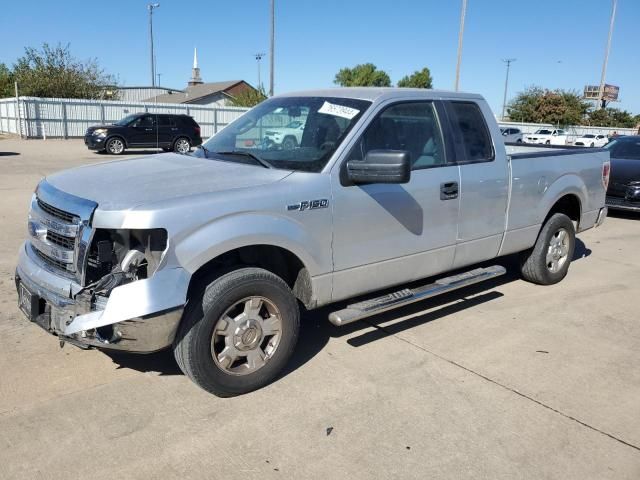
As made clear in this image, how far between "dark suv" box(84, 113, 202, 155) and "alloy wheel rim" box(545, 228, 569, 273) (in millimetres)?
19302

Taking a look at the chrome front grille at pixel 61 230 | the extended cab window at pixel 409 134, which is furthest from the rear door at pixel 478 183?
the chrome front grille at pixel 61 230

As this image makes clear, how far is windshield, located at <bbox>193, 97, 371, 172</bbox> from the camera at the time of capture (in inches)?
156

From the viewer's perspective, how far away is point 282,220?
3.54 meters

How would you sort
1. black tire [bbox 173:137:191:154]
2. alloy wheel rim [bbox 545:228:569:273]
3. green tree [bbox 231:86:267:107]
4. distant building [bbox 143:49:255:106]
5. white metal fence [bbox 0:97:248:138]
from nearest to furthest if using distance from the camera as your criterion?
alloy wheel rim [bbox 545:228:569:273]
black tire [bbox 173:137:191:154]
white metal fence [bbox 0:97:248:138]
green tree [bbox 231:86:267:107]
distant building [bbox 143:49:255:106]

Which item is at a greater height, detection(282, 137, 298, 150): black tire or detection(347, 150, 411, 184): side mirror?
detection(282, 137, 298, 150): black tire

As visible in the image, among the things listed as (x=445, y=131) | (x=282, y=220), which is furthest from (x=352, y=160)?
(x=445, y=131)

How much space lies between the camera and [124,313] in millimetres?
2996

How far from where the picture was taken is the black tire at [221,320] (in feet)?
10.7


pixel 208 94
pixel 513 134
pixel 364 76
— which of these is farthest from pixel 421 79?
pixel 513 134

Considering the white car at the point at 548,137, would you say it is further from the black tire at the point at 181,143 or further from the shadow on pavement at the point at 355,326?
the shadow on pavement at the point at 355,326

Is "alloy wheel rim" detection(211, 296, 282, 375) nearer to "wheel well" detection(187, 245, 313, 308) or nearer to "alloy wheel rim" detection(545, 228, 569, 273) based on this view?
"wheel well" detection(187, 245, 313, 308)

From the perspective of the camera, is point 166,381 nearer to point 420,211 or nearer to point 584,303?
point 420,211

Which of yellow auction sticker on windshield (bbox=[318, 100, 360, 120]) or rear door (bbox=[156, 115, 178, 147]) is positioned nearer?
yellow auction sticker on windshield (bbox=[318, 100, 360, 120])

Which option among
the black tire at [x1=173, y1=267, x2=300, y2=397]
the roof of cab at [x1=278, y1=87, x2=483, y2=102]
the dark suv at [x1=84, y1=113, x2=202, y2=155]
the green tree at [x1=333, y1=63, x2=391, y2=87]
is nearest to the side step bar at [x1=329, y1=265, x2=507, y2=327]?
the black tire at [x1=173, y1=267, x2=300, y2=397]
